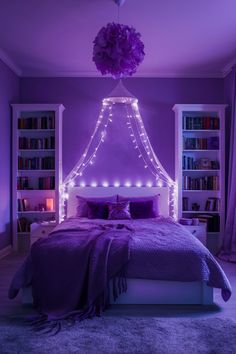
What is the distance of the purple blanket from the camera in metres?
3.04

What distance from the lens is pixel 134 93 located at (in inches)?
227

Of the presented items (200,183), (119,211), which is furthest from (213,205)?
(119,211)

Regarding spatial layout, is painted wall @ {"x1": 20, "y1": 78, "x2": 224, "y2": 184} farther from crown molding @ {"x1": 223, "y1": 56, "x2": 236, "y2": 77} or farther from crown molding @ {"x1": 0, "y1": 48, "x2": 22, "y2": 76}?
crown molding @ {"x1": 0, "y1": 48, "x2": 22, "y2": 76}

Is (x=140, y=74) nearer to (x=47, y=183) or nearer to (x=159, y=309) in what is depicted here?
(x=47, y=183)

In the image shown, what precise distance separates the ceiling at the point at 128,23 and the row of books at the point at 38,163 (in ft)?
4.53

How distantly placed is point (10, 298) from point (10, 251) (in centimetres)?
228

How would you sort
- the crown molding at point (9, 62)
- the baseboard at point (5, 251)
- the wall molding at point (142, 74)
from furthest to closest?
1. the wall molding at point (142, 74)
2. the baseboard at point (5, 251)
3. the crown molding at point (9, 62)

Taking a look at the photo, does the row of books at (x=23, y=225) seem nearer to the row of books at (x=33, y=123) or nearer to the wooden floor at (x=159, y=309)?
the row of books at (x=33, y=123)

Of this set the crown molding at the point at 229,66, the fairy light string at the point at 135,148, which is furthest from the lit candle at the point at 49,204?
the crown molding at the point at 229,66

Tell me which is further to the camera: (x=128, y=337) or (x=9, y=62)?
(x=9, y=62)

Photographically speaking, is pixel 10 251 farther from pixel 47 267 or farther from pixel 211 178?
pixel 211 178

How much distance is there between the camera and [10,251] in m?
5.38

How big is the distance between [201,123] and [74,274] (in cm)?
336

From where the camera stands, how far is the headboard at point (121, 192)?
18.4 feet
